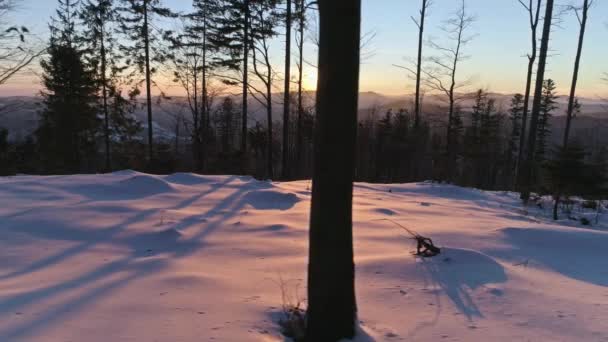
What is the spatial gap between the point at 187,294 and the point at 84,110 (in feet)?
77.2

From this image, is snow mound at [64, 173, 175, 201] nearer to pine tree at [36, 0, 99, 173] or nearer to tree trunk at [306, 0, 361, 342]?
tree trunk at [306, 0, 361, 342]

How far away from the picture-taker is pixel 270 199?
853cm

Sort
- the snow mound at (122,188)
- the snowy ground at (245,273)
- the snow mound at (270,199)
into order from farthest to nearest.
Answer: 1. the snow mound at (270,199)
2. the snow mound at (122,188)
3. the snowy ground at (245,273)

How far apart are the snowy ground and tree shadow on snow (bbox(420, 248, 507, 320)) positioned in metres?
0.02

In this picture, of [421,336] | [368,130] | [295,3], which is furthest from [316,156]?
[368,130]

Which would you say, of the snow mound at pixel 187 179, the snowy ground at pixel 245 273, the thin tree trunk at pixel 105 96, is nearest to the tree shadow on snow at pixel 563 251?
the snowy ground at pixel 245 273

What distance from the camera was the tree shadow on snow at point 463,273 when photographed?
3436mm

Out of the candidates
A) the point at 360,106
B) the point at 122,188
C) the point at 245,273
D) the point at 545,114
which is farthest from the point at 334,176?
the point at 360,106

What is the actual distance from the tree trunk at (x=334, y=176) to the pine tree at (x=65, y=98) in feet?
73.7

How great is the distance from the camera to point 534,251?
17.0 ft

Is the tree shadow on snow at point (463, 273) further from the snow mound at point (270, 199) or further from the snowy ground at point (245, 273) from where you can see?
the snow mound at point (270, 199)

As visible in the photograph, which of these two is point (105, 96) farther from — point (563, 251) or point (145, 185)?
point (563, 251)

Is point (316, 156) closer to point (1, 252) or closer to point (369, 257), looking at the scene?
point (369, 257)

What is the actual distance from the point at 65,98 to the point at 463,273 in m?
24.2
